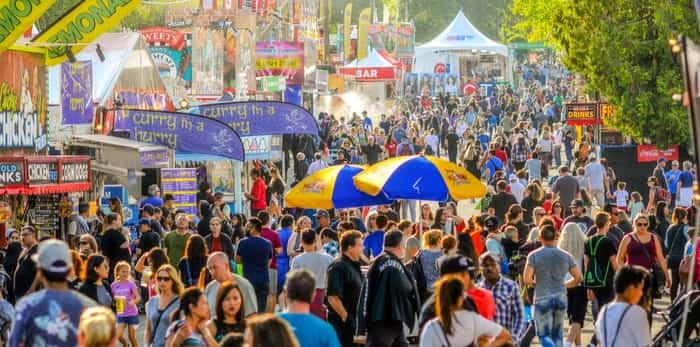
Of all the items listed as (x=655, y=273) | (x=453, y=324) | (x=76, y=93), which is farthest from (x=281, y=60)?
(x=453, y=324)

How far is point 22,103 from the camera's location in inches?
990

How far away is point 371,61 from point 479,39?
11117 mm

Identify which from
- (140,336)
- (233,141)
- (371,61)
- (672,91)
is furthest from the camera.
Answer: (371,61)

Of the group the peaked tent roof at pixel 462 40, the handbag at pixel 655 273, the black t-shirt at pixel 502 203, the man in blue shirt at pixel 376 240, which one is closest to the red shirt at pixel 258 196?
the black t-shirt at pixel 502 203

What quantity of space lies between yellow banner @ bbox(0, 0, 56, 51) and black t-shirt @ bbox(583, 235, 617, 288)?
8344 millimetres

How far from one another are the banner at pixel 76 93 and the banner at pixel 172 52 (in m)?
12.4

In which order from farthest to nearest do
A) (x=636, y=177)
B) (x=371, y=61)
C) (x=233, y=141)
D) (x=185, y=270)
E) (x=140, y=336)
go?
(x=371, y=61)
(x=636, y=177)
(x=233, y=141)
(x=140, y=336)
(x=185, y=270)

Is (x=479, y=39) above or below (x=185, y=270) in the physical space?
above

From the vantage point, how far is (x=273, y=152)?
35.6 metres

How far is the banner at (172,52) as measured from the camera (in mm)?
41156

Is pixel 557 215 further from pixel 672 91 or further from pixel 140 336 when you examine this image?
pixel 672 91

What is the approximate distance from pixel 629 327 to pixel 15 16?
12449 millimetres

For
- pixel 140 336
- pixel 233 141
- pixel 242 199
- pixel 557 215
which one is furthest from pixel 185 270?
pixel 242 199

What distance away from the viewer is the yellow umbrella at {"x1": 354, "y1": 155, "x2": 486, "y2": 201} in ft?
58.3
